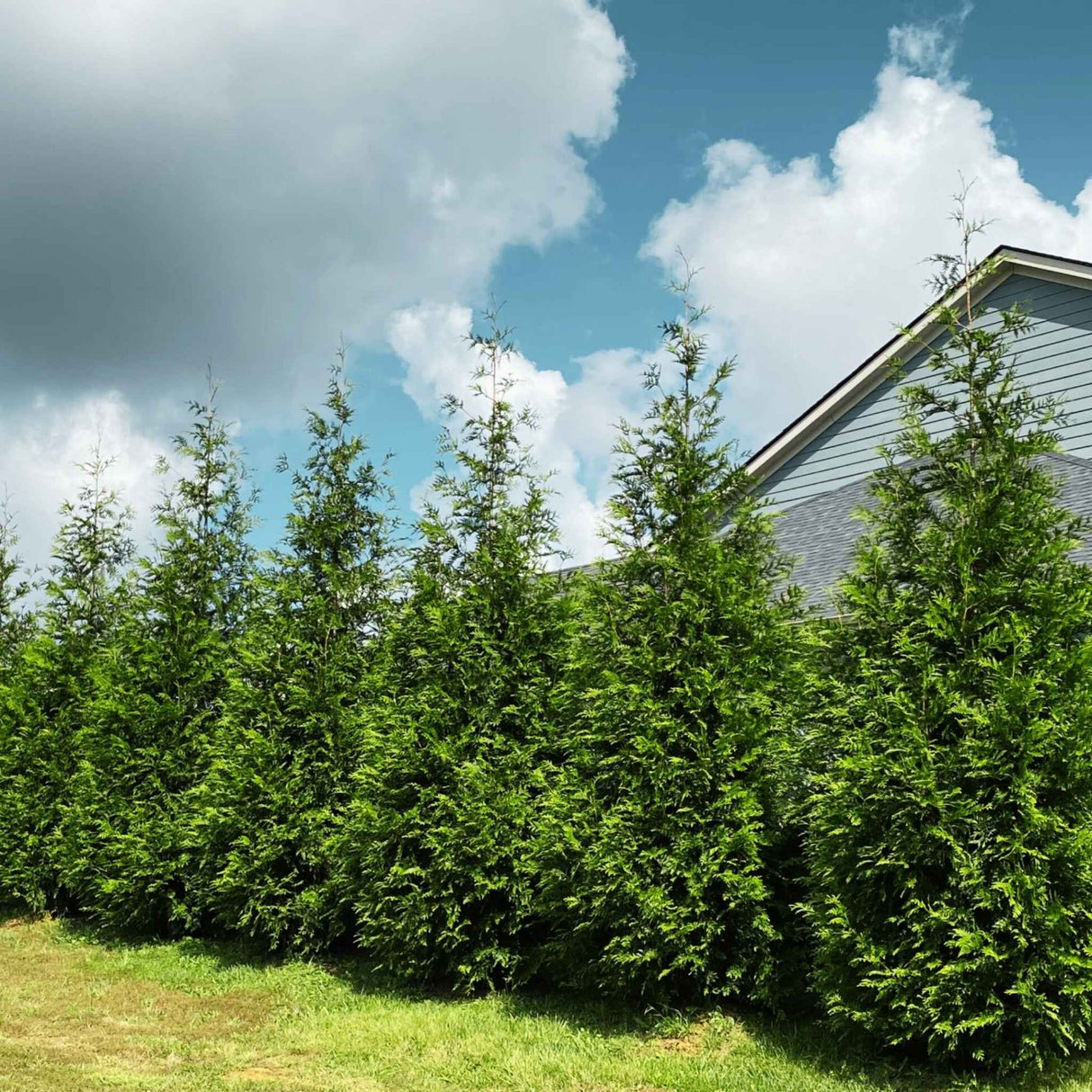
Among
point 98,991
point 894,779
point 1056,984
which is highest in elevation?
point 894,779

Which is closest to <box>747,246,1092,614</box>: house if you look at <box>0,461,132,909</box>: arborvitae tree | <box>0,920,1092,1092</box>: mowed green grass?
<box>0,920,1092,1092</box>: mowed green grass

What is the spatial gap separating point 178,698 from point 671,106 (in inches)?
365

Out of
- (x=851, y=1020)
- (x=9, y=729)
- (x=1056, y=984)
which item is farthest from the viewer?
(x=9, y=729)

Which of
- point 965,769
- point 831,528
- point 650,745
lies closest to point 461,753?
point 650,745

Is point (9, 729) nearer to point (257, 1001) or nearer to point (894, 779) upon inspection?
point (257, 1001)

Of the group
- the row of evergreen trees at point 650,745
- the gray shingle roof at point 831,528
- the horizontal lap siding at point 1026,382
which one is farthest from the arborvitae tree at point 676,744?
the horizontal lap siding at point 1026,382

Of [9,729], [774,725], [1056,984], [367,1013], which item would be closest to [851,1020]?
[1056,984]

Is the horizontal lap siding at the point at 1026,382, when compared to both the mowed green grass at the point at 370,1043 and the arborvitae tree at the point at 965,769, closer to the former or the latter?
the arborvitae tree at the point at 965,769

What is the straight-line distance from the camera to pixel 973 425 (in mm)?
7004

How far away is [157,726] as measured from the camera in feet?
38.2

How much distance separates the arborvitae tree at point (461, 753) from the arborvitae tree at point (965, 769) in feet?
9.31

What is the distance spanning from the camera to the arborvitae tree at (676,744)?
7023mm

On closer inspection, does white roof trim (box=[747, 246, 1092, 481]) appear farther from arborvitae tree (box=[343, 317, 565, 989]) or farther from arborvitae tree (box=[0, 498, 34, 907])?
arborvitae tree (box=[0, 498, 34, 907])

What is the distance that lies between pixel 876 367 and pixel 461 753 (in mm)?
9484
